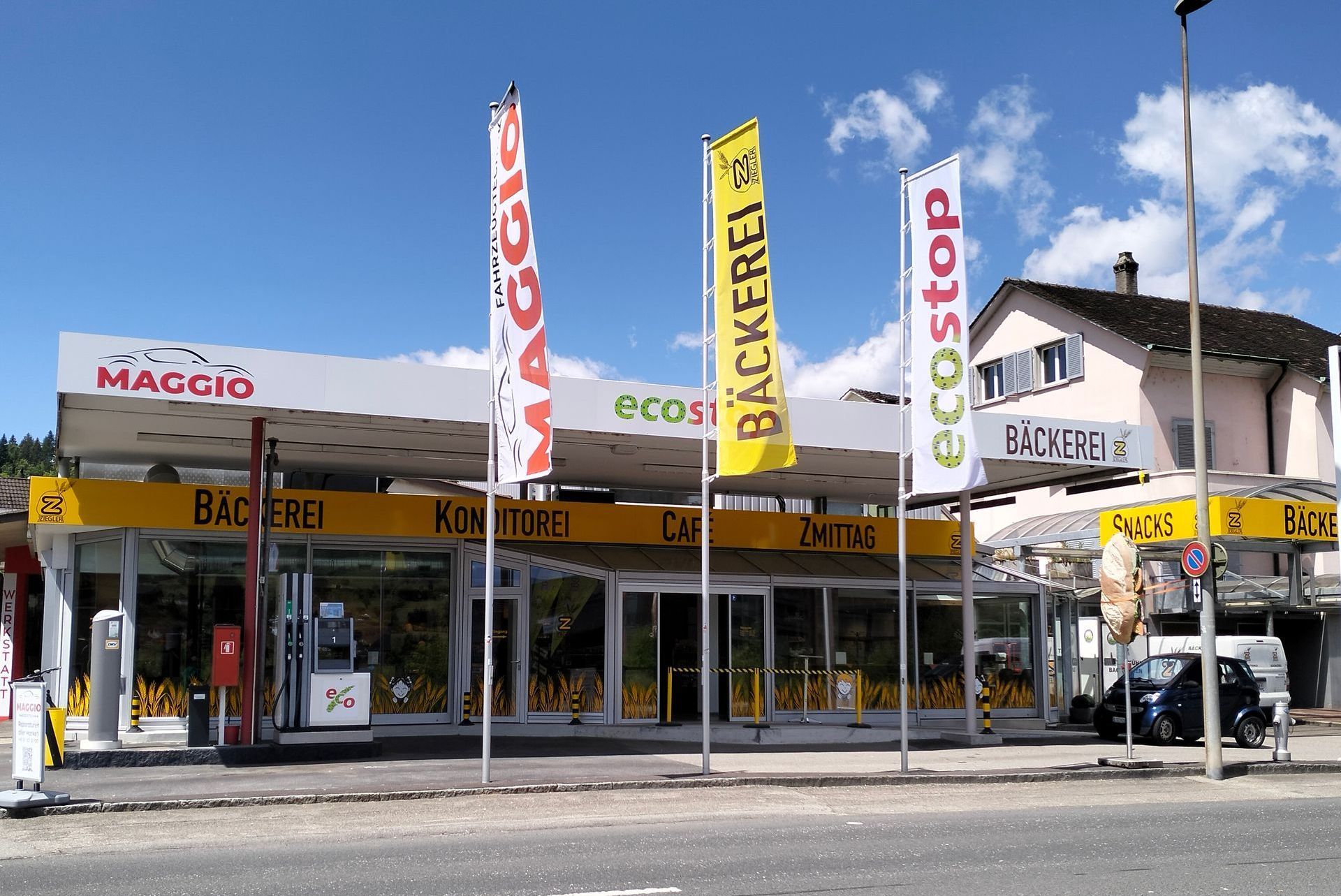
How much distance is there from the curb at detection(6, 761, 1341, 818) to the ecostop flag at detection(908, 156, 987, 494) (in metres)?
3.74

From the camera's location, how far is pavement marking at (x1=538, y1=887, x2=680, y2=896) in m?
8.23

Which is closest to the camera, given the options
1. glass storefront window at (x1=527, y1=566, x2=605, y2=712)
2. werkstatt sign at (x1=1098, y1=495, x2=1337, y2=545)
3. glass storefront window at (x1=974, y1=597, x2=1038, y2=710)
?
glass storefront window at (x1=527, y1=566, x2=605, y2=712)

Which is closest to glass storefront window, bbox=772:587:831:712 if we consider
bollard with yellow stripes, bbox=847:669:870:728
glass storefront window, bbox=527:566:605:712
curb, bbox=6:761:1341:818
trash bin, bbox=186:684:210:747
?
bollard with yellow stripes, bbox=847:669:870:728

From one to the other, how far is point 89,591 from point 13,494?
21730 millimetres

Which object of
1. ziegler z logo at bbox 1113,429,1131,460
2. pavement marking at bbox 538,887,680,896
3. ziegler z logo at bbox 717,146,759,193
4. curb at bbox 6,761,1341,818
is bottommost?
curb at bbox 6,761,1341,818

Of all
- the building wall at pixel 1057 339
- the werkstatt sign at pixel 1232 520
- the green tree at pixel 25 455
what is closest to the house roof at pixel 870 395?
the building wall at pixel 1057 339

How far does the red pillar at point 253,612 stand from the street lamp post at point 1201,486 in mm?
12617

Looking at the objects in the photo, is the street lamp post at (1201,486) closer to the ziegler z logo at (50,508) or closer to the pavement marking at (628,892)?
the pavement marking at (628,892)

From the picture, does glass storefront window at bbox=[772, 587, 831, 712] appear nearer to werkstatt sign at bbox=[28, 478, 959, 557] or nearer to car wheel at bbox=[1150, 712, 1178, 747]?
werkstatt sign at bbox=[28, 478, 959, 557]

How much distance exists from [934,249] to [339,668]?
32.5 feet

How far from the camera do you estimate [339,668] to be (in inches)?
674

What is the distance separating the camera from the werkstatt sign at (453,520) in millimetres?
18516

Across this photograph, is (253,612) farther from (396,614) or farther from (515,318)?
(515,318)

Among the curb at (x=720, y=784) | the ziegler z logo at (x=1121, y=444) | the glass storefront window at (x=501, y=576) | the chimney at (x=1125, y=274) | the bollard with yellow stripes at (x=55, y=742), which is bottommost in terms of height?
the curb at (x=720, y=784)
